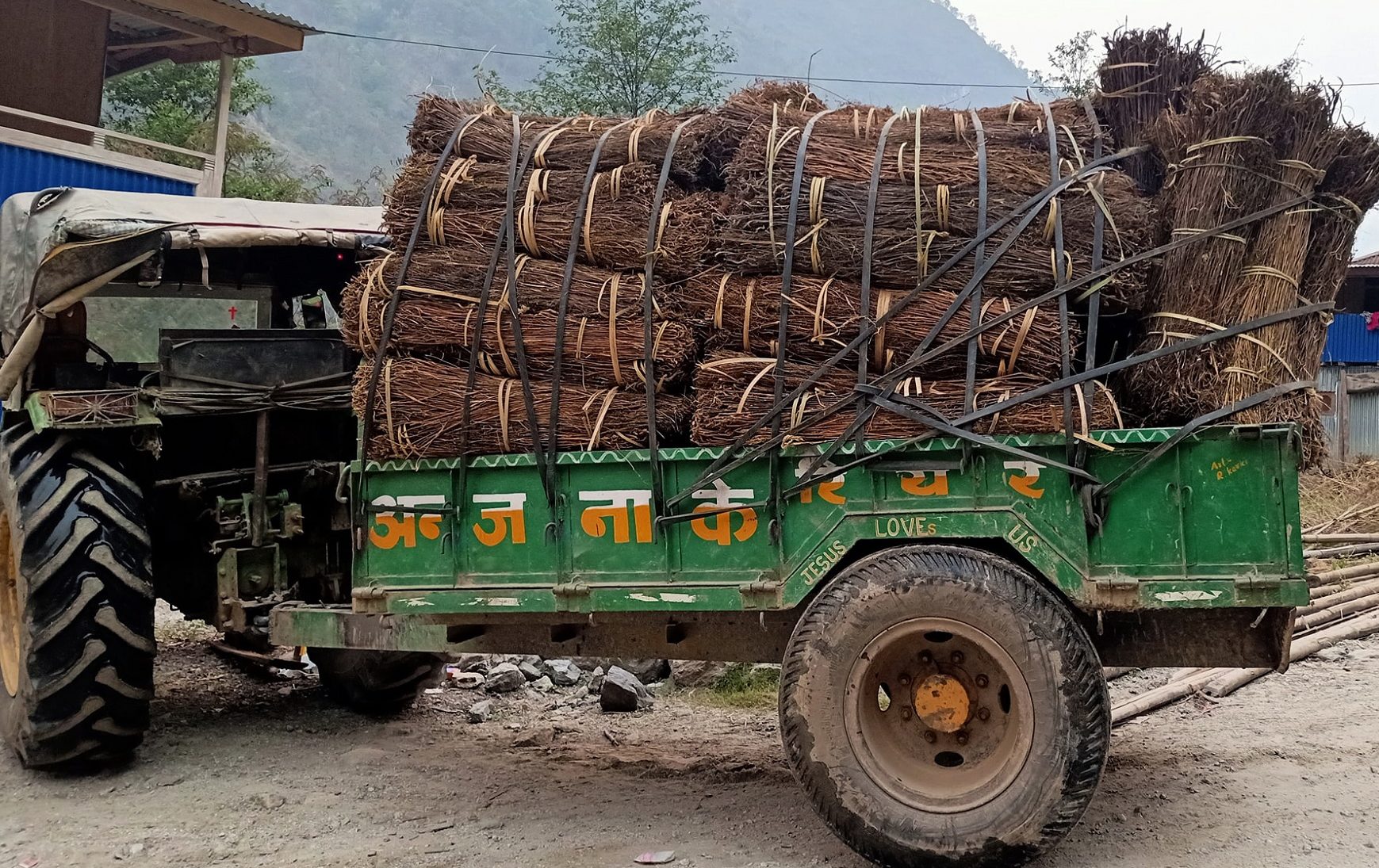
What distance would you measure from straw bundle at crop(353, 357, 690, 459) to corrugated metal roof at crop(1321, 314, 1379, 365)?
675 inches

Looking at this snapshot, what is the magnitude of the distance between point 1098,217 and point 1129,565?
3.96 feet

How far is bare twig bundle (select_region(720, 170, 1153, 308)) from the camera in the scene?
4.11 m

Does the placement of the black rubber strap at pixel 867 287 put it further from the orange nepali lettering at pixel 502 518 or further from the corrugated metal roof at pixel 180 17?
the corrugated metal roof at pixel 180 17

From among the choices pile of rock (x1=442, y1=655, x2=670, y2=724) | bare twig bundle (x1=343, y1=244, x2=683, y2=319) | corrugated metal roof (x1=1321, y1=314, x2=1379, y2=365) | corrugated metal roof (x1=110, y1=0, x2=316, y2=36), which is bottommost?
pile of rock (x1=442, y1=655, x2=670, y2=724)

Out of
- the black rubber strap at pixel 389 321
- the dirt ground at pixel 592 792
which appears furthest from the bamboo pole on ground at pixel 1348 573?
the black rubber strap at pixel 389 321

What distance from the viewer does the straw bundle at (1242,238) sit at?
156 inches

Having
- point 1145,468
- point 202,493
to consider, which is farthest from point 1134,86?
point 202,493

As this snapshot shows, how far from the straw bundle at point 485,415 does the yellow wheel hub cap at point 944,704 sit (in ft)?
4.38

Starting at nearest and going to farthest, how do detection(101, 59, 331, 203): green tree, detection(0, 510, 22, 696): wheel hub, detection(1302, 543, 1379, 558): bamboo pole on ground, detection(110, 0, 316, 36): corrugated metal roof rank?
detection(0, 510, 22, 696): wheel hub < detection(1302, 543, 1379, 558): bamboo pole on ground < detection(110, 0, 316, 36): corrugated metal roof < detection(101, 59, 331, 203): green tree

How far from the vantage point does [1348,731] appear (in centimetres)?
529

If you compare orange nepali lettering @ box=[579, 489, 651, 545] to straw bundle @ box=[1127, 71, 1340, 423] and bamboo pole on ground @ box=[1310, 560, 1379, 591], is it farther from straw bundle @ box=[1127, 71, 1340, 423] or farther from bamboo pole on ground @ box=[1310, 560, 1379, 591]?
bamboo pole on ground @ box=[1310, 560, 1379, 591]

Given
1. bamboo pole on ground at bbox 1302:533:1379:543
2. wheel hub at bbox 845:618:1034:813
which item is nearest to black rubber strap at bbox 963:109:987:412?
wheel hub at bbox 845:618:1034:813

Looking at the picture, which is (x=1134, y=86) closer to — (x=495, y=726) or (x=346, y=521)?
(x=346, y=521)

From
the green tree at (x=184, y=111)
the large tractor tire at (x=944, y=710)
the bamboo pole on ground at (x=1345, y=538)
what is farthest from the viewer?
the green tree at (x=184, y=111)
